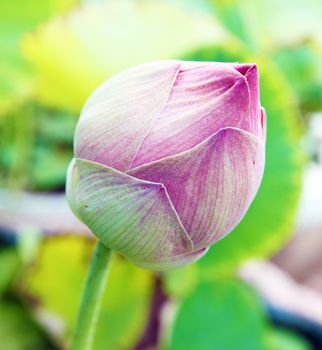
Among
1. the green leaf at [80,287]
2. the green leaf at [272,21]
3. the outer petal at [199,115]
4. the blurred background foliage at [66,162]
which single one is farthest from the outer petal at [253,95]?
the green leaf at [272,21]

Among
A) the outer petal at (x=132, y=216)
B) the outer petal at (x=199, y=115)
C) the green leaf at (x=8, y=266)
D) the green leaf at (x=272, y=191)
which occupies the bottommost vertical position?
the green leaf at (x=8, y=266)

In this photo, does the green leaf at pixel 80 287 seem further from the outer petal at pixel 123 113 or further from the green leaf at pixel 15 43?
the outer petal at pixel 123 113

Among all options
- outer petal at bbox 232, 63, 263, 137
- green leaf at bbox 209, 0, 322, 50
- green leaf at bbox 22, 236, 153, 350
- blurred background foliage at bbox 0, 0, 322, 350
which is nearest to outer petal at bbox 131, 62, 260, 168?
outer petal at bbox 232, 63, 263, 137

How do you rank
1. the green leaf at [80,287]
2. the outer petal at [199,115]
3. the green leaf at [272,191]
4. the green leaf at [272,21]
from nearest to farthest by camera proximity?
the outer petal at [199,115]
the green leaf at [272,191]
the green leaf at [80,287]
the green leaf at [272,21]

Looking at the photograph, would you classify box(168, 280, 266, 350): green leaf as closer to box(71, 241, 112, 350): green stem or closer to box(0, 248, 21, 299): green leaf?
box(0, 248, 21, 299): green leaf

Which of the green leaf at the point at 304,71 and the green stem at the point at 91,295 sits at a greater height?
the green stem at the point at 91,295

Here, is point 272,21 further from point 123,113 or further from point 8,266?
point 123,113

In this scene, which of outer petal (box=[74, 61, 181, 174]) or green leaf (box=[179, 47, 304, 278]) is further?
green leaf (box=[179, 47, 304, 278])

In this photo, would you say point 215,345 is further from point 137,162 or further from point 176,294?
point 137,162

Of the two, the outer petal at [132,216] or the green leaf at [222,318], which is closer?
the outer petal at [132,216]
